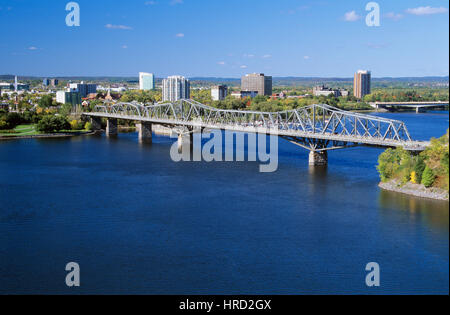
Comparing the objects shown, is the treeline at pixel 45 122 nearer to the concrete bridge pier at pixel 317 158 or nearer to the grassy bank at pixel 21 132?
the grassy bank at pixel 21 132

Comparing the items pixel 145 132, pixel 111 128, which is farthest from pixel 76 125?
pixel 145 132

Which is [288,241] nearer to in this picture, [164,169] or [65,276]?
[65,276]

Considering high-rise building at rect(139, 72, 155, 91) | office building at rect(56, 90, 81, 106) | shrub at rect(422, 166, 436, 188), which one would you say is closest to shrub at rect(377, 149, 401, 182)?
shrub at rect(422, 166, 436, 188)

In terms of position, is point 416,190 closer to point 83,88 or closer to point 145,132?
point 145,132

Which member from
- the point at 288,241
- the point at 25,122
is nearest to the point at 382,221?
the point at 288,241

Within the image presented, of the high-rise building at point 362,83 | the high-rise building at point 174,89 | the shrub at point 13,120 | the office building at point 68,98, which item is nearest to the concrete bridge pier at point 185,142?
the shrub at point 13,120

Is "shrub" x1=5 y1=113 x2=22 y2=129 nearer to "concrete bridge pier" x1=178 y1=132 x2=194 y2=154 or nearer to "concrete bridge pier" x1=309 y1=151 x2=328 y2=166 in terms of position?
"concrete bridge pier" x1=178 y1=132 x2=194 y2=154
